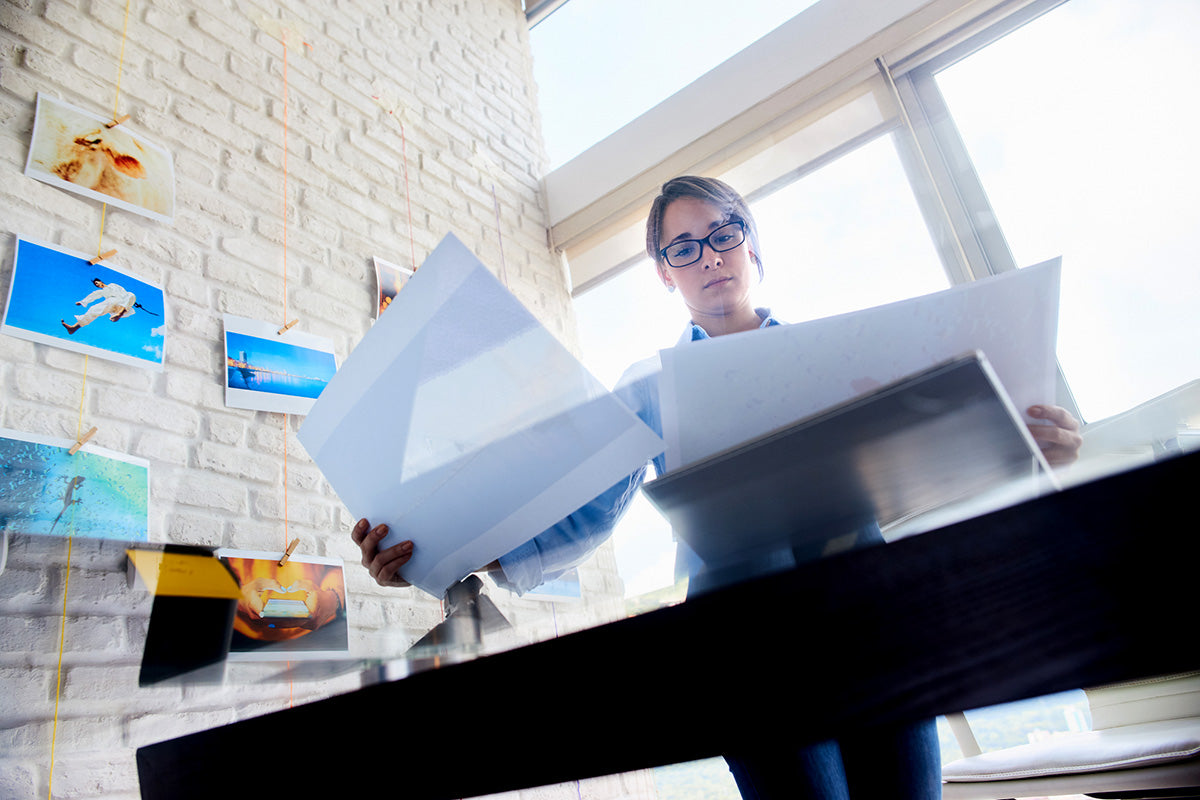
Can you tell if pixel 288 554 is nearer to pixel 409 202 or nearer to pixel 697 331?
pixel 697 331

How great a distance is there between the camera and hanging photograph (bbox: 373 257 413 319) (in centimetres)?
198

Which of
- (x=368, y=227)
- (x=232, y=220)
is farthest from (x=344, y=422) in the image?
(x=368, y=227)

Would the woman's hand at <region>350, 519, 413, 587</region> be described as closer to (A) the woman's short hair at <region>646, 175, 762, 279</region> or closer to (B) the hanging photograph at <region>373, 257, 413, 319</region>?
(A) the woman's short hair at <region>646, 175, 762, 279</region>

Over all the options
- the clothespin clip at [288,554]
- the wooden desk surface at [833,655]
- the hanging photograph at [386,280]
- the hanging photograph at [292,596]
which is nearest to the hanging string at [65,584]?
the hanging photograph at [292,596]

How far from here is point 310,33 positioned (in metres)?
2.17

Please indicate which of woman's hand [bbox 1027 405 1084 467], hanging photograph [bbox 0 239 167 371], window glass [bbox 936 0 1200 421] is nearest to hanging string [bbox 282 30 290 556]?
hanging photograph [bbox 0 239 167 371]

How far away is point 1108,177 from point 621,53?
183 cm

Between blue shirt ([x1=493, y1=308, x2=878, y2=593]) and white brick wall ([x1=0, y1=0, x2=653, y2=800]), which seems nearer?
blue shirt ([x1=493, y1=308, x2=878, y2=593])

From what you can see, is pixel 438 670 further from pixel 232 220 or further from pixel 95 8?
pixel 95 8

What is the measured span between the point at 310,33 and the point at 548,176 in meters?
1.06

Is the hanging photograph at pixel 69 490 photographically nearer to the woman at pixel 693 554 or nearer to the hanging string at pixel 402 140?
the woman at pixel 693 554

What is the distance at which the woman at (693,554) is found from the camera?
649 mm

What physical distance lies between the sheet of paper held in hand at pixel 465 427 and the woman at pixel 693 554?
53mm

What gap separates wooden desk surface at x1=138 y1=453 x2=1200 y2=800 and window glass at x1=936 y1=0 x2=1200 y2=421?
1.87 metres
